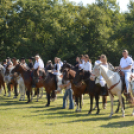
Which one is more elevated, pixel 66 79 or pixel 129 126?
pixel 66 79

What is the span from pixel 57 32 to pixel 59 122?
28.6 meters

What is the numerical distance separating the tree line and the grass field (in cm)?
2489

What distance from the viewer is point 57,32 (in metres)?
37.2

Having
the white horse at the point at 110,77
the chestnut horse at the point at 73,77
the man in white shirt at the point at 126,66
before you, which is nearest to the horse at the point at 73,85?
the chestnut horse at the point at 73,77

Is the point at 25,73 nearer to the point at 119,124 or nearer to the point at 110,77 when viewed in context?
the point at 110,77

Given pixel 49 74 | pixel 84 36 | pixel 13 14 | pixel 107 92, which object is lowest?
pixel 107 92

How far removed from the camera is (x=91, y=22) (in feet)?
125

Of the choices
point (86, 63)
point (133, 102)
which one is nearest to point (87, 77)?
point (86, 63)

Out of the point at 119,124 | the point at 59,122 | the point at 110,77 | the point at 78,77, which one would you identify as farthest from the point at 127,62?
Answer: the point at 59,122

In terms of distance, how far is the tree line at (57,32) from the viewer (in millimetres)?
36781

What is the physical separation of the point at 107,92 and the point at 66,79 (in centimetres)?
186

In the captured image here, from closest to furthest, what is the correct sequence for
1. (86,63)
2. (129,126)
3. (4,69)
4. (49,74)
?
(129,126), (86,63), (49,74), (4,69)

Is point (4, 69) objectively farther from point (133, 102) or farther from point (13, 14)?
point (13, 14)

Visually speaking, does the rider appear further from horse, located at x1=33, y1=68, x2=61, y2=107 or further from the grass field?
horse, located at x1=33, y1=68, x2=61, y2=107
